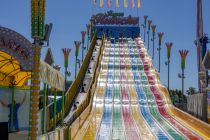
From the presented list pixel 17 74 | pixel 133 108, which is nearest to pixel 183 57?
pixel 133 108

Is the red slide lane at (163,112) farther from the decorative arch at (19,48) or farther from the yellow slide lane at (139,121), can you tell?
the decorative arch at (19,48)

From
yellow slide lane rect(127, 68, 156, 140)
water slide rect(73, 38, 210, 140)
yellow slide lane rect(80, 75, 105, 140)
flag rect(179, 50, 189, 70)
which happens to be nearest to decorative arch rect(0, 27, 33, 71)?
water slide rect(73, 38, 210, 140)

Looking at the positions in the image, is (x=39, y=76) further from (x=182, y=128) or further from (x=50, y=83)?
(x=182, y=128)

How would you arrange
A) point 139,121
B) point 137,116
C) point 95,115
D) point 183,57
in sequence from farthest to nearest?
point 183,57 → point 137,116 → point 95,115 → point 139,121

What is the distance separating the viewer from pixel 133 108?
1211 inches

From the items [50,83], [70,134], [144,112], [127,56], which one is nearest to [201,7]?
[127,56]

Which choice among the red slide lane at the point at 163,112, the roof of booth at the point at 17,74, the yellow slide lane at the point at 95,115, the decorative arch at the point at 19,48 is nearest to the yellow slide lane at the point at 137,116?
the red slide lane at the point at 163,112

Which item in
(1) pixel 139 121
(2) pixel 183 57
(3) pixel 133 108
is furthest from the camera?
(2) pixel 183 57

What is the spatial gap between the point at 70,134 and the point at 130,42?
45599 millimetres

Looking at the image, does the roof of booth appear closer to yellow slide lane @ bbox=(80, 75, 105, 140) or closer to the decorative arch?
the decorative arch

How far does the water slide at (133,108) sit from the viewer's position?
21188 millimetres

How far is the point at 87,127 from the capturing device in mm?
22359

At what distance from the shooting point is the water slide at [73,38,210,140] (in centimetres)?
2119

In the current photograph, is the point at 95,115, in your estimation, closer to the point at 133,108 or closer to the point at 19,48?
the point at 133,108
